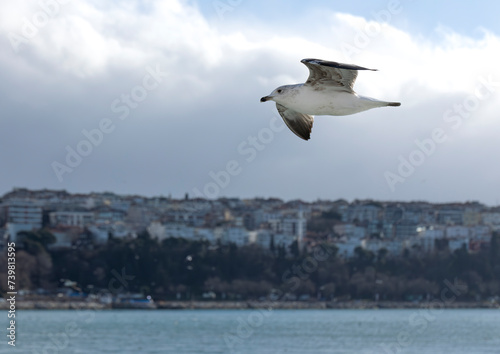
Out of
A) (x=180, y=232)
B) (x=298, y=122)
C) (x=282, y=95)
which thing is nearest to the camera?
(x=282, y=95)

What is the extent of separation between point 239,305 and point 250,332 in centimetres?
2383

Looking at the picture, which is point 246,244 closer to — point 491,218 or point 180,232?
point 180,232

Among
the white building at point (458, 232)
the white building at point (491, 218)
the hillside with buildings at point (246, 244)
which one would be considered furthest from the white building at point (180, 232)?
the white building at point (491, 218)

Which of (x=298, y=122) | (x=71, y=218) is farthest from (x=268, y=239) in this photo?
(x=298, y=122)

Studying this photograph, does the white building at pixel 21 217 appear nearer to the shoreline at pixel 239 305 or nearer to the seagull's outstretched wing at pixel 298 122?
the shoreline at pixel 239 305

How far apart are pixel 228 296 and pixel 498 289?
21811 mm

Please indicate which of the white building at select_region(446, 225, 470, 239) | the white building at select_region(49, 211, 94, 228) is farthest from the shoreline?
the white building at select_region(49, 211, 94, 228)

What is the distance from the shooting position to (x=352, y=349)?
4231 cm

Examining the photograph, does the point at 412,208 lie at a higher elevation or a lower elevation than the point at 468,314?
higher

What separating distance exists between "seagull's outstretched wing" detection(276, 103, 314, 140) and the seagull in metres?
0.87

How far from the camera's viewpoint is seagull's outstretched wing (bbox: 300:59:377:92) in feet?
27.4

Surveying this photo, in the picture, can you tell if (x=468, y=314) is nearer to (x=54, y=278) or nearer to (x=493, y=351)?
(x=54, y=278)

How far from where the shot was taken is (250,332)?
55.3m

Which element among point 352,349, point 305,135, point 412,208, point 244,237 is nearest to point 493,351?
point 352,349
